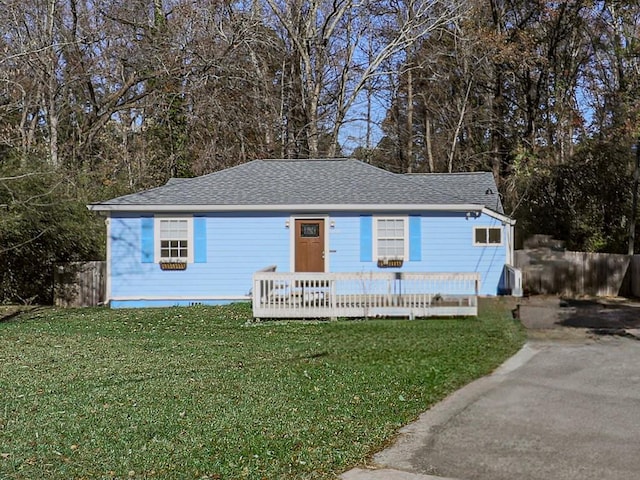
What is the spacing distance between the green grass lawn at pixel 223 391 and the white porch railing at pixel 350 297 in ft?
1.19

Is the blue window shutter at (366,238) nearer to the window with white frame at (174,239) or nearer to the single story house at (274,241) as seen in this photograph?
the single story house at (274,241)

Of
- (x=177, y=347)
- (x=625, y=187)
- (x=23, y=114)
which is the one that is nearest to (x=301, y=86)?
(x=23, y=114)

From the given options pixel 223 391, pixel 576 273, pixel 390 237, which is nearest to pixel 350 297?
pixel 390 237

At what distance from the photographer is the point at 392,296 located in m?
13.8

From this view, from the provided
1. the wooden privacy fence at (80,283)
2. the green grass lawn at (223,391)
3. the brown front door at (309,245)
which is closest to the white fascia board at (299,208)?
the brown front door at (309,245)

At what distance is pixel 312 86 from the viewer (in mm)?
27266

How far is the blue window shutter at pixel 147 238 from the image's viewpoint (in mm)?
16875

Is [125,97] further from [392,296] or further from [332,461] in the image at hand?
[332,461]

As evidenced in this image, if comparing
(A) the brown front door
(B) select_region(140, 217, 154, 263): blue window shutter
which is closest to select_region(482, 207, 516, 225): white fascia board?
(A) the brown front door

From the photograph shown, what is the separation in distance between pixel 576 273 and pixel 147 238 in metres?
11.8

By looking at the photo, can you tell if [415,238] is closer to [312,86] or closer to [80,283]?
[80,283]

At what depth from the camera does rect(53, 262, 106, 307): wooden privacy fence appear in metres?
18.7

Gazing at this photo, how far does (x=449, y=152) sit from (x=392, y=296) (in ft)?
61.4

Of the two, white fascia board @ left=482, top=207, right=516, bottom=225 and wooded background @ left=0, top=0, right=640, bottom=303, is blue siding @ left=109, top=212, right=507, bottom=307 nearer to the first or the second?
white fascia board @ left=482, top=207, right=516, bottom=225
